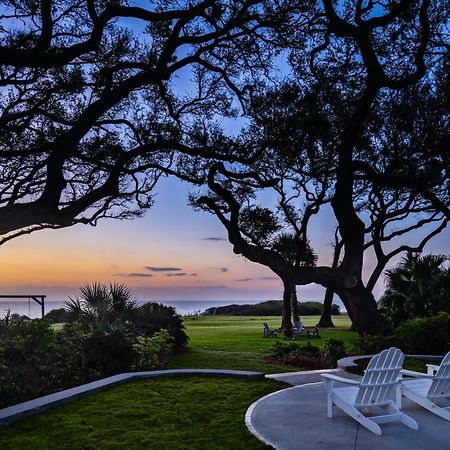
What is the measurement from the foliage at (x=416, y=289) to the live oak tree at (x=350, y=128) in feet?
12.6

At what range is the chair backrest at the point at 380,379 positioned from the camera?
22.6 feet

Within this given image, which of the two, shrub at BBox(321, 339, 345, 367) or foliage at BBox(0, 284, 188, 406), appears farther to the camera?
shrub at BBox(321, 339, 345, 367)

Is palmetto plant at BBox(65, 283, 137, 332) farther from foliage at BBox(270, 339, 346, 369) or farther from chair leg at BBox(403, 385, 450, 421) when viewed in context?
chair leg at BBox(403, 385, 450, 421)

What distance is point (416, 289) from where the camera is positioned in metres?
21.2

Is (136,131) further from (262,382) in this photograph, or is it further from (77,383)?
(262,382)

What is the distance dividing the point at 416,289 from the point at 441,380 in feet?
47.0

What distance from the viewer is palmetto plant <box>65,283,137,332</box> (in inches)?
589

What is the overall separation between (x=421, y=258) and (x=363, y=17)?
11.6 m

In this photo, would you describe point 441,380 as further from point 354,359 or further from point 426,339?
point 426,339

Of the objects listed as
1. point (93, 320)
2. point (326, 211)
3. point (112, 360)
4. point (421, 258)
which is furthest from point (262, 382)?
point (421, 258)

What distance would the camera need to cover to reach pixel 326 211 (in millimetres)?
21906

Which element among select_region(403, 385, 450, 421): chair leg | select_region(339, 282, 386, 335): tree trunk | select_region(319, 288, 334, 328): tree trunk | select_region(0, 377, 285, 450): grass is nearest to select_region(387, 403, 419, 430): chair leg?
select_region(403, 385, 450, 421): chair leg

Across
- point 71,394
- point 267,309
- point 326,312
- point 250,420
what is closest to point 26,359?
point 71,394

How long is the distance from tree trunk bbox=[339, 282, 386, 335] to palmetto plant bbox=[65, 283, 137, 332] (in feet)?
17.4
